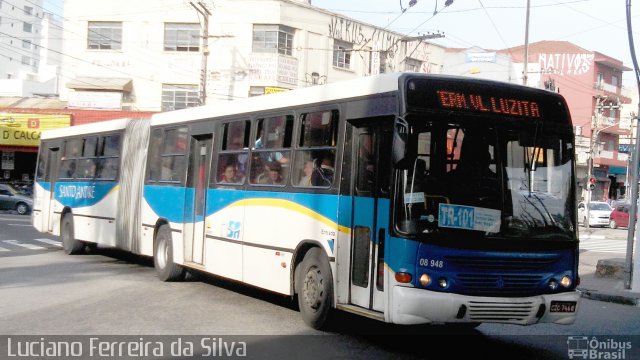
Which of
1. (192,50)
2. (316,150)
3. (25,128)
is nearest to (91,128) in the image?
(316,150)

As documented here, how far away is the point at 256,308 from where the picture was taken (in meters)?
11.1

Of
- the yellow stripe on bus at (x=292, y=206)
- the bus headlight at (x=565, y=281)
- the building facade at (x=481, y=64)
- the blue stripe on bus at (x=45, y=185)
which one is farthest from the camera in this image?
the building facade at (x=481, y=64)

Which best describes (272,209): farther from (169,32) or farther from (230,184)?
(169,32)

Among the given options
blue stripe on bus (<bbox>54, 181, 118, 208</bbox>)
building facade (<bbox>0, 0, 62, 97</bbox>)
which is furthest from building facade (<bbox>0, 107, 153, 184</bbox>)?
building facade (<bbox>0, 0, 62, 97</bbox>)

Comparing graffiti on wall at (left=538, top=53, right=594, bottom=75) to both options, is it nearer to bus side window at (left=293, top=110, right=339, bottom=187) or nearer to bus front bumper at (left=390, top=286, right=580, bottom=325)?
bus side window at (left=293, top=110, right=339, bottom=187)

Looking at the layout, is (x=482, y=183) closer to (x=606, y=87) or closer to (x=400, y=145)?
(x=400, y=145)

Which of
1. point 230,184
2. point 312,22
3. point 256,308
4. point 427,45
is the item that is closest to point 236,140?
point 230,184

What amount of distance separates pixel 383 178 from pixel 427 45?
44235 mm

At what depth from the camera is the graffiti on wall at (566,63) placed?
231 feet

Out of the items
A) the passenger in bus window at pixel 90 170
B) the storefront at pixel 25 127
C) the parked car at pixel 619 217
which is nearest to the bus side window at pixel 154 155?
the passenger in bus window at pixel 90 170

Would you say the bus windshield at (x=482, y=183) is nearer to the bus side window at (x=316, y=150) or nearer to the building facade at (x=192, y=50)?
the bus side window at (x=316, y=150)

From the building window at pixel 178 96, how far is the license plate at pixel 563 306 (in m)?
36.2

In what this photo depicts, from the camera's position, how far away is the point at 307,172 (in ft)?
32.7

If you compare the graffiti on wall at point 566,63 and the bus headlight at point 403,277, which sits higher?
the graffiti on wall at point 566,63
